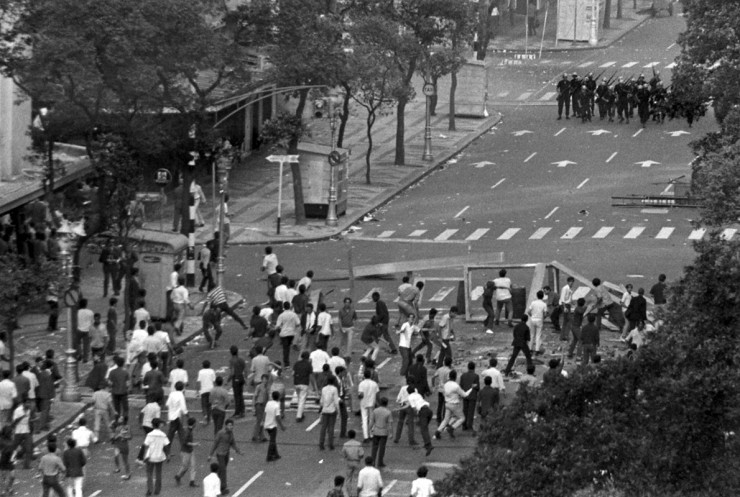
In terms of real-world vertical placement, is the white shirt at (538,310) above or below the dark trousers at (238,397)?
above

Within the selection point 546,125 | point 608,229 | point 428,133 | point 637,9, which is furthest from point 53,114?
point 637,9

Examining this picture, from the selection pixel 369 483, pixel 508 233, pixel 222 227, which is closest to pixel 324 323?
pixel 222 227

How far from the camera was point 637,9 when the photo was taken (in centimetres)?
11131

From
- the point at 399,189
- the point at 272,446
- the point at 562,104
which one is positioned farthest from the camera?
the point at 562,104

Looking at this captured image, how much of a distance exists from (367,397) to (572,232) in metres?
24.6

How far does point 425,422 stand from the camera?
101ft

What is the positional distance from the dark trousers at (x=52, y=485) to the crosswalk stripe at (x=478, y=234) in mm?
27452

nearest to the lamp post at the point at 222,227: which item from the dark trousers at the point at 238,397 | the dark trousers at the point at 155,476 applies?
the dark trousers at the point at 238,397

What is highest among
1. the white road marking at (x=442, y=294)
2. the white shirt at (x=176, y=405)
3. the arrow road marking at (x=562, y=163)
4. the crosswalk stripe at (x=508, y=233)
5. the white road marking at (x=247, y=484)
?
the arrow road marking at (x=562, y=163)

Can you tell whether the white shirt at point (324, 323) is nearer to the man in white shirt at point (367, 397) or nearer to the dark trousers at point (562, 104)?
the man in white shirt at point (367, 397)

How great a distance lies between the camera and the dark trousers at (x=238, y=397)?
33.5 meters

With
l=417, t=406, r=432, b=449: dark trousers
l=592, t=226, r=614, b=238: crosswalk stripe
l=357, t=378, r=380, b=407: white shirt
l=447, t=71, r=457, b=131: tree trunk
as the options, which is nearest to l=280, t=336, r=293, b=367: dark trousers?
l=357, t=378, r=380, b=407: white shirt

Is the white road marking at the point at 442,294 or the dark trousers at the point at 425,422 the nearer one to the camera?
the dark trousers at the point at 425,422

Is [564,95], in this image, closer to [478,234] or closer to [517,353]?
[478,234]
